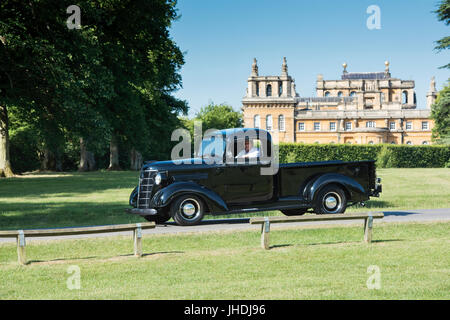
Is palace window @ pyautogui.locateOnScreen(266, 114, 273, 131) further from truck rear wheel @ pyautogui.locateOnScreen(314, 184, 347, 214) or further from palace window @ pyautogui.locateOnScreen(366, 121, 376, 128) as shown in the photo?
truck rear wheel @ pyautogui.locateOnScreen(314, 184, 347, 214)

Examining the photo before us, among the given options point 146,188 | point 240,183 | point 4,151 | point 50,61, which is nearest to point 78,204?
point 50,61

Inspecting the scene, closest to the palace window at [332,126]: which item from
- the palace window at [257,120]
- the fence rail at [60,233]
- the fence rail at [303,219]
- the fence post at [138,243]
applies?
the palace window at [257,120]

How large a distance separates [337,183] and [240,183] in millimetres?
2640

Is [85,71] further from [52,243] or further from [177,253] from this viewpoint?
[177,253]

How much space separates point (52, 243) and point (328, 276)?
6.22 metres

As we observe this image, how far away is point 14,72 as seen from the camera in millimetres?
20047

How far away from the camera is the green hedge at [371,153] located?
6372 centimetres

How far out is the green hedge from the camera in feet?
209

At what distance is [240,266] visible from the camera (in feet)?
29.6

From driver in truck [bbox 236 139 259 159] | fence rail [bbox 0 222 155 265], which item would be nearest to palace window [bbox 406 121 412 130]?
driver in truck [bbox 236 139 259 159]

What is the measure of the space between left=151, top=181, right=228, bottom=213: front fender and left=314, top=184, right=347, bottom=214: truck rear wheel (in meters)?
2.50

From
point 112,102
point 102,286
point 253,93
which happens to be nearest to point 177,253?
point 102,286

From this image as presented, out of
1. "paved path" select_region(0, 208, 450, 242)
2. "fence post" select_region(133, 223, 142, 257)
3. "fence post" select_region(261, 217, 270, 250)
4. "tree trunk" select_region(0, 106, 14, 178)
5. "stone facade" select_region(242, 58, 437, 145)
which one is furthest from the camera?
"stone facade" select_region(242, 58, 437, 145)

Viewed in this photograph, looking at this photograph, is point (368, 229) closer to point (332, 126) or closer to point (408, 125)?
point (332, 126)
